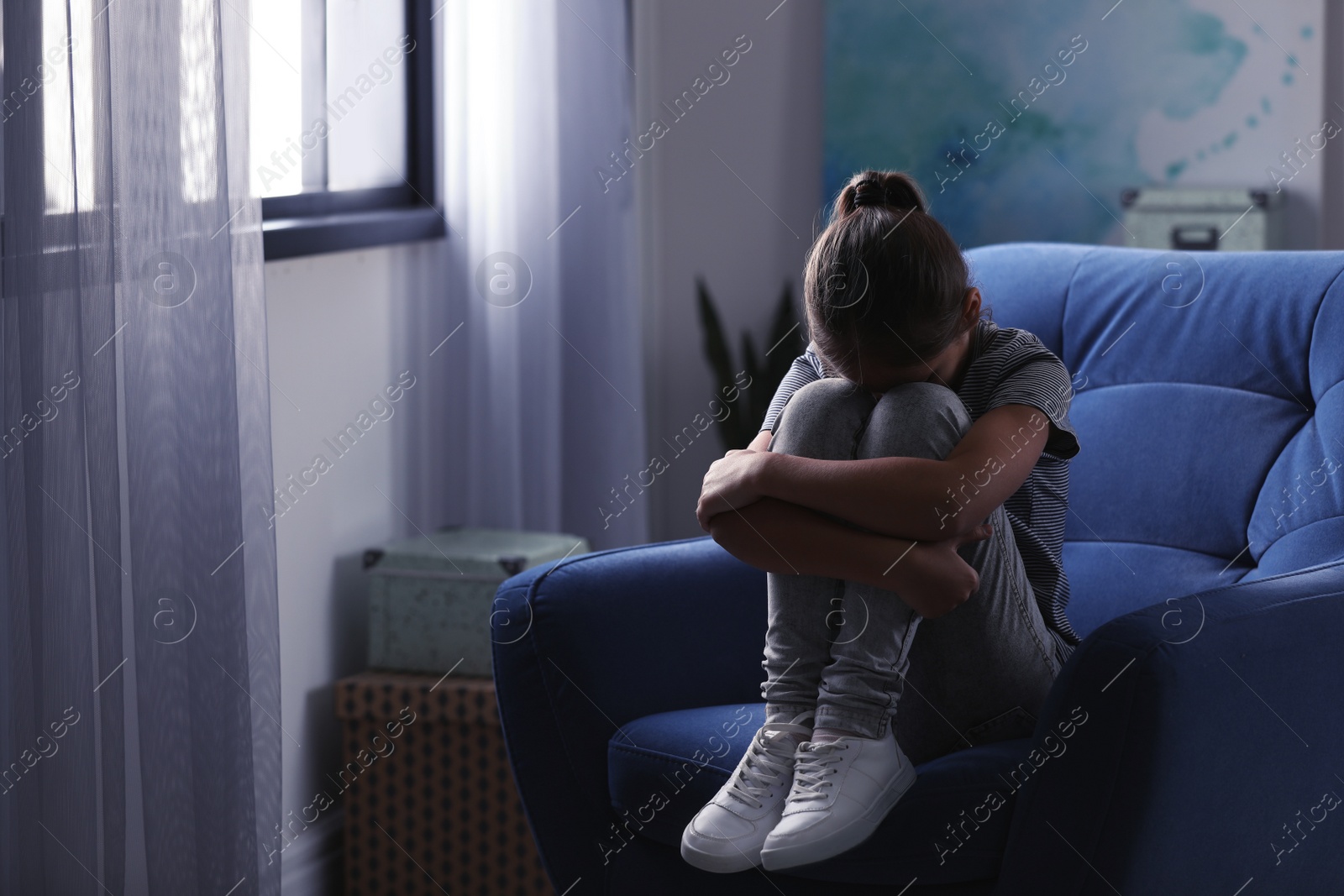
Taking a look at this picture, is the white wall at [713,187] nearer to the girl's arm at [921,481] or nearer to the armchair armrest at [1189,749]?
the girl's arm at [921,481]

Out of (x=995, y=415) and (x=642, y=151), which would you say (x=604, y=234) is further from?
(x=995, y=415)

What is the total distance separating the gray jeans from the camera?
51.3 inches

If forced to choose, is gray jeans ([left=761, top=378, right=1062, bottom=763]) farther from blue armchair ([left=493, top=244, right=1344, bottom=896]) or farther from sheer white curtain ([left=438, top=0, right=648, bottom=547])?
sheer white curtain ([left=438, top=0, right=648, bottom=547])

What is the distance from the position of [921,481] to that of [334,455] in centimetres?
128

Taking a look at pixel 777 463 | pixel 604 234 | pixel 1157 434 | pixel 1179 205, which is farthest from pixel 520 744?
pixel 1179 205

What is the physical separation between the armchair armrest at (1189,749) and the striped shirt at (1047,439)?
0.20m

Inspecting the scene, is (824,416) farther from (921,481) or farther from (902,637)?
(902,637)

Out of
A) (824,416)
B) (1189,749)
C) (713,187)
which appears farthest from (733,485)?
(713,187)

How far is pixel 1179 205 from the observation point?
289 centimetres

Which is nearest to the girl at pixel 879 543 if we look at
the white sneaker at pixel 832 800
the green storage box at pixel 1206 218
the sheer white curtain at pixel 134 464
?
the white sneaker at pixel 832 800

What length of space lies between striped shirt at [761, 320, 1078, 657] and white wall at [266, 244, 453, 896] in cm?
95

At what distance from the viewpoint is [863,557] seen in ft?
4.27

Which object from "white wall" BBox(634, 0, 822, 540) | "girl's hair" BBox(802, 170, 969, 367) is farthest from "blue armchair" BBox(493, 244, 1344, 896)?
"white wall" BBox(634, 0, 822, 540)

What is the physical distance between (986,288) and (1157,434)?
0.35 meters
